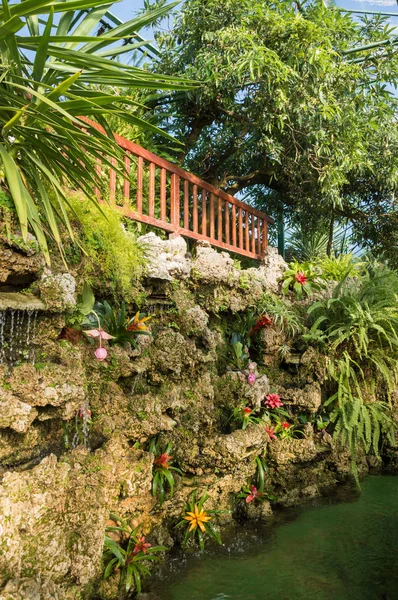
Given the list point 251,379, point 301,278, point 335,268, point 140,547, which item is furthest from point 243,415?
point 335,268

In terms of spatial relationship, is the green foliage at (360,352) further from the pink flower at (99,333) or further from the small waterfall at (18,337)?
the small waterfall at (18,337)

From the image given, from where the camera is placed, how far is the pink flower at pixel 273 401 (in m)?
5.03

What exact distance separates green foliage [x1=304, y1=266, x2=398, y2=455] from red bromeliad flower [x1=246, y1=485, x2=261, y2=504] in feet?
3.95

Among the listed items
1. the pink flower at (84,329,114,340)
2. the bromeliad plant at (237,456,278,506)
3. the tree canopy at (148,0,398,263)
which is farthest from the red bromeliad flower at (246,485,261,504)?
the tree canopy at (148,0,398,263)

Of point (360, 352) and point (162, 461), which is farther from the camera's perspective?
point (360, 352)

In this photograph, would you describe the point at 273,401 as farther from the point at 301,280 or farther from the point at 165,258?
the point at 301,280

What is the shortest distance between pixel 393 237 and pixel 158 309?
6176 millimetres

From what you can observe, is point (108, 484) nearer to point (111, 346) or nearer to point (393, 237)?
point (111, 346)

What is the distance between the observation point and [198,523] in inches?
147

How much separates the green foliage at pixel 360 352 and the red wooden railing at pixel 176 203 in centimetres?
155

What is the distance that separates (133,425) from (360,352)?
10.4 feet

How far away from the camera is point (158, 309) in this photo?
14.8 feet

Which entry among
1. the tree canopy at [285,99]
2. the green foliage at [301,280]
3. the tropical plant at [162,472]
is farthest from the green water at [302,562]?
the tree canopy at [285,99]

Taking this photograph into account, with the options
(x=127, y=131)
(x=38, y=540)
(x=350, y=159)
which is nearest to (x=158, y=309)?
(x=38, y=540)
